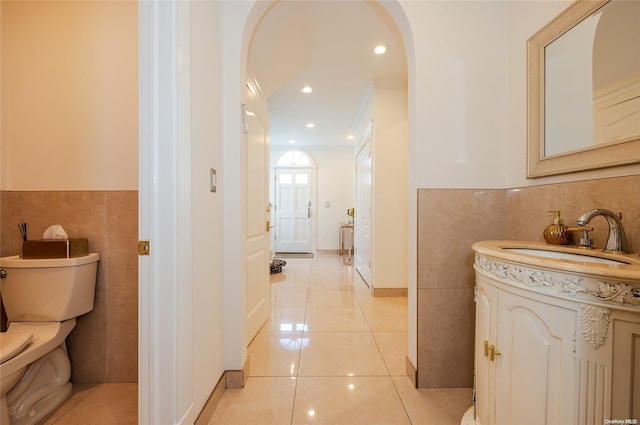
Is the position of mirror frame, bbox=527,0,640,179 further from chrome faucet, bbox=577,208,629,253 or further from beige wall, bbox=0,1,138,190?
beige wall, bbox=0,1,138,190

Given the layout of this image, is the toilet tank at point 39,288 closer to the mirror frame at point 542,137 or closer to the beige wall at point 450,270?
the beige wall at point 450,270

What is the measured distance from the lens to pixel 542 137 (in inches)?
52.6

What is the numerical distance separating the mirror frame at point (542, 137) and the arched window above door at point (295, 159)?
5.45 metres

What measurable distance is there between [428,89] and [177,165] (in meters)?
1.43

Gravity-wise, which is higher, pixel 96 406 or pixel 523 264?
pixel 523 264

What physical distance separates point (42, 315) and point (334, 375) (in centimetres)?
172

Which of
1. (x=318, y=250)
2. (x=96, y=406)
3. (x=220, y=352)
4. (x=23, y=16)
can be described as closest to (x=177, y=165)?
(x=220, y=352)

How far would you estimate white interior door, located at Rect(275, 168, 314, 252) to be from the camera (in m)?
6.59

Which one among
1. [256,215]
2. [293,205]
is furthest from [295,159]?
[256,215]

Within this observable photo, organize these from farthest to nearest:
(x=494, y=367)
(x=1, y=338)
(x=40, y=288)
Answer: (x=40, y=288)
(x=1, y=338)
(x=494, y=367)

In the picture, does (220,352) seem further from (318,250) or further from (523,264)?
(318,250)

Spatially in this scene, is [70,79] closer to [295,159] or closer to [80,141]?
[80,141]

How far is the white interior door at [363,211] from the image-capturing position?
370 centimetres

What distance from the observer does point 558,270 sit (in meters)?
0.78
